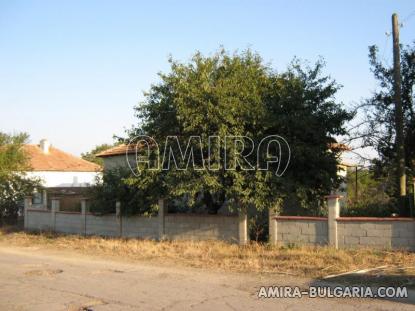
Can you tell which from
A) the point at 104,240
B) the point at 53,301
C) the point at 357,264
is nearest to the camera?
the point at 53,301

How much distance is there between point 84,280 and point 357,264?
20.7 ft

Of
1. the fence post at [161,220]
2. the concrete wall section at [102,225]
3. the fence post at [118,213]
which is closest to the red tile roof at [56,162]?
the concrete wall section at [102,225]

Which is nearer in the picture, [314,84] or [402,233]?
[402,233]

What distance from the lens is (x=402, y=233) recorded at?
13500mm

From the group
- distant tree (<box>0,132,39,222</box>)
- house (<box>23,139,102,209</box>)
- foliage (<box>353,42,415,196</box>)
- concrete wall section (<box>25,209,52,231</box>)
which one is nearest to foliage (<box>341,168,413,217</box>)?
foliage (<box>353,42,415,196</box>)

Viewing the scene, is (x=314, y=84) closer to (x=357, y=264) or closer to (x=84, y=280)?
(x=357, y=264)

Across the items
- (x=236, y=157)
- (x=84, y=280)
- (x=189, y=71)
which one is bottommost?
(x=84, y=280)

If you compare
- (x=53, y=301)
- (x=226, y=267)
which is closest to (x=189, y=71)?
(x=226, y=267)

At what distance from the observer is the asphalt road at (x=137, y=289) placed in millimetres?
8375

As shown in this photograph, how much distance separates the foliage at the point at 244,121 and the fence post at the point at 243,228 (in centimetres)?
48

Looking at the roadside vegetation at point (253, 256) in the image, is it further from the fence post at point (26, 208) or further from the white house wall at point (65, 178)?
the white house wall at point (65, 178)

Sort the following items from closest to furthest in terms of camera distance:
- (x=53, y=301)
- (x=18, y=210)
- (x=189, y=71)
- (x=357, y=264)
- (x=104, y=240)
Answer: (x=53, y=301)
(x=357, y=264)
(x=189, y=71)
(x=104, y=240)
(x=18, y=210)

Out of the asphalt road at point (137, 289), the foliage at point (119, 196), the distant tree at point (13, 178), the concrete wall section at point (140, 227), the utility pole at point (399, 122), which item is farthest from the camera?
the distant tree at point (13, 178)

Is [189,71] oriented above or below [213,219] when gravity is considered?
above
